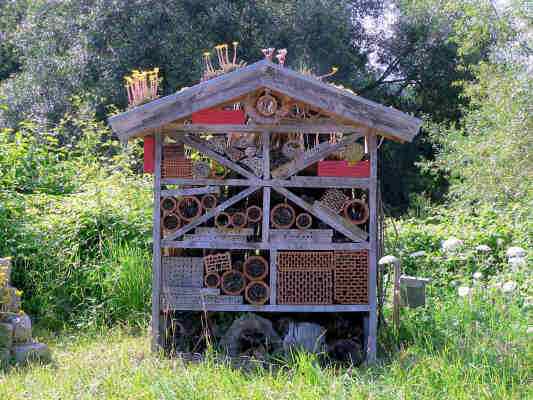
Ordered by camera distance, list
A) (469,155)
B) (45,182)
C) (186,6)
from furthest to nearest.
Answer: (186,6) < (469,155) < (45,182)

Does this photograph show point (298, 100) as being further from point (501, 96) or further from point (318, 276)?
point (501, 96)

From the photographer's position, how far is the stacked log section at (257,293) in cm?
591

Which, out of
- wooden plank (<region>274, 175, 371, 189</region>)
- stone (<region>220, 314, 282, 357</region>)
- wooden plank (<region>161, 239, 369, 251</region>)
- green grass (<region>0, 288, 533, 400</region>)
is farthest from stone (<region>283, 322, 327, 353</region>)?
wooden plank (<region>274, 175, 371, 189</region>)

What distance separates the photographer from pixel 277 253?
5934mm

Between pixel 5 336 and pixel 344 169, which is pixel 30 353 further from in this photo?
pixel 344 169

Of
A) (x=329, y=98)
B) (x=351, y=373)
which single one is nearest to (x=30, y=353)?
(x=351, y=373)

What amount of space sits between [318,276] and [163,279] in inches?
54.9

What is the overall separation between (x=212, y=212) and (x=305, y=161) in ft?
3.07

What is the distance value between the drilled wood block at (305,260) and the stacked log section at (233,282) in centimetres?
37

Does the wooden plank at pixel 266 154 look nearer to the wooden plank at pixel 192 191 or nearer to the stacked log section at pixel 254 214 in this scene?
the stacked log section at pixel 254 214

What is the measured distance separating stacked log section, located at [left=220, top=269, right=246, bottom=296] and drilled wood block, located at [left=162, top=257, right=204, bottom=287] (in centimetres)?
21

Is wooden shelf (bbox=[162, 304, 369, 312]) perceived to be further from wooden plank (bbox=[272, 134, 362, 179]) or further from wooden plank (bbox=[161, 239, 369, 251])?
wooden plank (bbox=[272, 134, 362, 179])

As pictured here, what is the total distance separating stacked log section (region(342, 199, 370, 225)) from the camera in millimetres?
5977

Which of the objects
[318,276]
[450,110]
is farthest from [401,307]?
[450,110]
